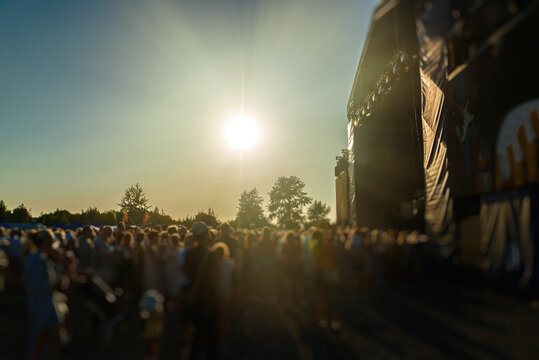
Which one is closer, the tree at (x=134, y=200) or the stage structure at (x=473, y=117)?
the stage structure at (x=473, y=117)

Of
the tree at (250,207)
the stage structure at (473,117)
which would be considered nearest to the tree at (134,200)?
the tree at (250,207)

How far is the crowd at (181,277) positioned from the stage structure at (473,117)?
2.33 metres

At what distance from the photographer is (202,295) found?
502 centimetres

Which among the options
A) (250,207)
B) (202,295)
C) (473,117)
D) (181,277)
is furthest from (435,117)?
(250,207)

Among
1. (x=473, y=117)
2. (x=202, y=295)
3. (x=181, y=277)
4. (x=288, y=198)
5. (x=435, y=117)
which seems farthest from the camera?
(x=288, y=198)


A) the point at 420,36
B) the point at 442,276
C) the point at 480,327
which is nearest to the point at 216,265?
the point at 480,327

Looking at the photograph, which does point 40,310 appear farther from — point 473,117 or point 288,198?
point 288,198

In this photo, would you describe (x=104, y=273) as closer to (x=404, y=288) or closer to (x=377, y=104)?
(x=404, y=288)

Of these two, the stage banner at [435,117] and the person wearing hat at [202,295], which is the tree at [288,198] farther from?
the person wearing hat at [202,295]

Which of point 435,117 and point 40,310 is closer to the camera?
point 40,310

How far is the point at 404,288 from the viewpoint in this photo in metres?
12.4

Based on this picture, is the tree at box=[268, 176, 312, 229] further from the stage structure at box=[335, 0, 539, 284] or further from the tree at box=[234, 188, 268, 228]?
the stage structure at box=[335, 0, 539, 284]

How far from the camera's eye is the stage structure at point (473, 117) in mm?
9844

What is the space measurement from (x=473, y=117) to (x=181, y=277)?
1028 centimetres
